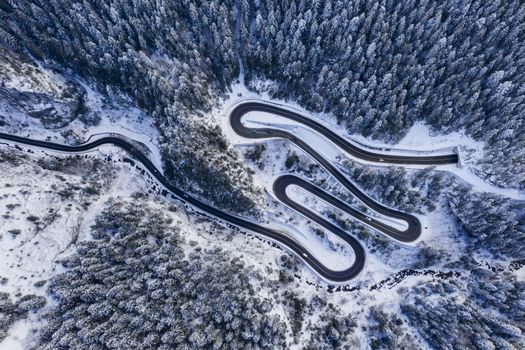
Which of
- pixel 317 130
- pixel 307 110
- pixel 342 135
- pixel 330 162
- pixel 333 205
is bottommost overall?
pixel 333 205

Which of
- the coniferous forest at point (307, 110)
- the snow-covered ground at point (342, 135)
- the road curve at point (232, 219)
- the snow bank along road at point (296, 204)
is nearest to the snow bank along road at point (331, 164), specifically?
the snow bank along road at point (296, 204)

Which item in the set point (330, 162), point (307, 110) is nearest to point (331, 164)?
point (330, 162)

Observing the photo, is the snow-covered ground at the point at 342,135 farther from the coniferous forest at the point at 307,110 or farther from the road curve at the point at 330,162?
the coniferous forest at the point at 307,110

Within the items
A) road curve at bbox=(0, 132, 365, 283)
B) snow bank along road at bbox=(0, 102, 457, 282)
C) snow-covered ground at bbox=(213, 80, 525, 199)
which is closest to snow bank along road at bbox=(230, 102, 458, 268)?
snow bank along road at bbox=(0, 102, 457, 282)

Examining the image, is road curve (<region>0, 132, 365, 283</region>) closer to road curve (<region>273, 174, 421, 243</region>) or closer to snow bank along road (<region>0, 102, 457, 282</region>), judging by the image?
snow bank along road (<region>0, 102, 457, 282</region>)

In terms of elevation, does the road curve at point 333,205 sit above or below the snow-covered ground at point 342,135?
below

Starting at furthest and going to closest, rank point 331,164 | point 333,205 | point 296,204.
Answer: point 331,164 < point 333,205 < point 296,204

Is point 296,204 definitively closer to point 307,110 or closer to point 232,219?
point 232,219

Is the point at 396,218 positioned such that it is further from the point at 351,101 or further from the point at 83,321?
the point at 83,321

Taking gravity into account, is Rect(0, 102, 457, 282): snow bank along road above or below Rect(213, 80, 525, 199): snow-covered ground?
below
